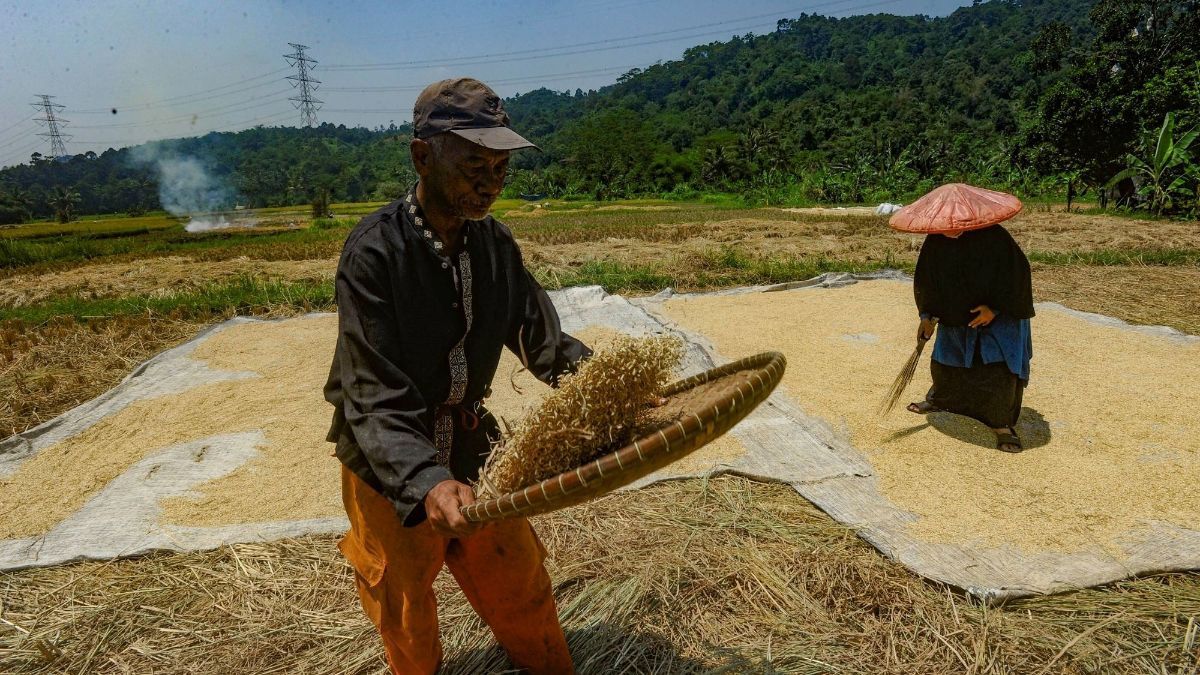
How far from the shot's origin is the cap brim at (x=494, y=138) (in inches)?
56.4

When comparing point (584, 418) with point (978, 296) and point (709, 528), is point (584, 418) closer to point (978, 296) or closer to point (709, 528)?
point (709, 528)

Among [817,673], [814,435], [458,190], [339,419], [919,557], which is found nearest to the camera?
[458,190]

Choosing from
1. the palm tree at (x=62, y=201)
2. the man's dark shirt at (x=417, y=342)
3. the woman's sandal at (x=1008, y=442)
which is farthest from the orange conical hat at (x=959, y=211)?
the palm tree at (x=62, y=201)

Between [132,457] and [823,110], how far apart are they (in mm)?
54347

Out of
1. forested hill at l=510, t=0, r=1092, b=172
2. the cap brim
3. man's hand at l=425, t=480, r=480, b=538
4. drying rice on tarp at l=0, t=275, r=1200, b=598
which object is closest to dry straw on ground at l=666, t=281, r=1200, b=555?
drying rice on tarp at l=0, t=275, r=1200, b=598

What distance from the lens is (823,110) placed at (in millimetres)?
51000

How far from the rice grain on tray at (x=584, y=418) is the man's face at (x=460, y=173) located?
0.46 m

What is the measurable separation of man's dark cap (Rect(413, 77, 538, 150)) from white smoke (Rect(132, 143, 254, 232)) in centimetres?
5074

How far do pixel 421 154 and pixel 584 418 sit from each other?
736 millimetres

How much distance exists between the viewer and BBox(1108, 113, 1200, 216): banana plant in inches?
552

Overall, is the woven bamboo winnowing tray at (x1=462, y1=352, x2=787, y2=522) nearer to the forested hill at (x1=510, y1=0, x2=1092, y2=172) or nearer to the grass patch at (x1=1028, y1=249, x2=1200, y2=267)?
the grass patch at (x1=1028, y1=249, x2=1200, y2=267)

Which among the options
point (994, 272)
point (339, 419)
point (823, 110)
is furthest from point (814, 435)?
point (823, 110)

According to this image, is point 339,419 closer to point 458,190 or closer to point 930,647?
point 458,190

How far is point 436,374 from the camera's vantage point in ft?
5.47
